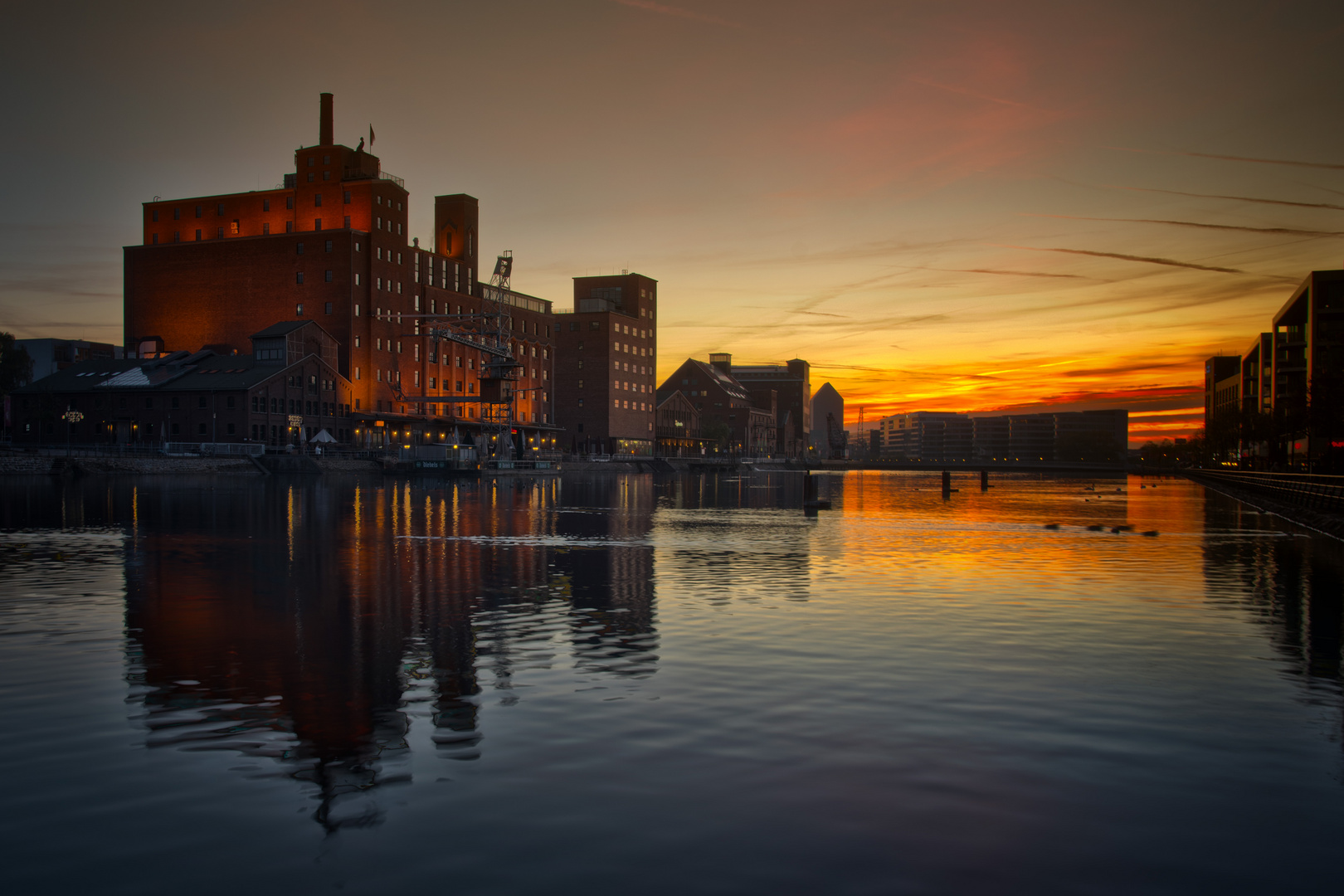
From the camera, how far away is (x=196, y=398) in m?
103

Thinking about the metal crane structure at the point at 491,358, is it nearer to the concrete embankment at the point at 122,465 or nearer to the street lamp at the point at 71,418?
the concrete embankment at the point at 122,465

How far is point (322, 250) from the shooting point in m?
121

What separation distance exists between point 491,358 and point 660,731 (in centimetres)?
12957

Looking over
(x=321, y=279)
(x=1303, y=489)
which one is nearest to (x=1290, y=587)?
(x=1303, y=489)

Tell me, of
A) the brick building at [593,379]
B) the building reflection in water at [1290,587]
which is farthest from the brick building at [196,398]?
the building reflection in water at [1290,587]

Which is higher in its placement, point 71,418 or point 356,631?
point 71,418

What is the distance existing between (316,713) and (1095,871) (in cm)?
819

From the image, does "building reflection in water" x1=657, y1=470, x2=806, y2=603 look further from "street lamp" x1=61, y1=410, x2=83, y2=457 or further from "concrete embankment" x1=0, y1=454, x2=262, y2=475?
"street lamp" x1=61, y1=410, x2=83, y2=457

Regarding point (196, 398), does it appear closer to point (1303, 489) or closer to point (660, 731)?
point (1303, 489)

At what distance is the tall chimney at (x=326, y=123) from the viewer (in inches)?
5138

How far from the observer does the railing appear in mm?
48281

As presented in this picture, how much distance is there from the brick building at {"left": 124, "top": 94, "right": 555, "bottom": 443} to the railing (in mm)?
83965

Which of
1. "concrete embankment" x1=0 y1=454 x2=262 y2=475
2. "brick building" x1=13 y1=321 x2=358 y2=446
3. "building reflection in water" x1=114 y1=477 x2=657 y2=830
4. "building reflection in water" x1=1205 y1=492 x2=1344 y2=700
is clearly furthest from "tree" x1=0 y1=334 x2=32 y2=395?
"building reflection in water" x1=1205 y1=492 x2=1344 y2=700

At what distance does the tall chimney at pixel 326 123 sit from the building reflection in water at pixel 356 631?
10548 cm
